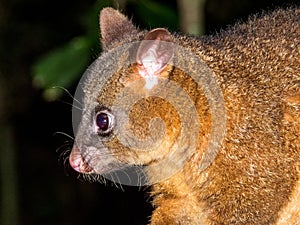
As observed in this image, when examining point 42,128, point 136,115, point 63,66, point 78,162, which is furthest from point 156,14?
point 42,128

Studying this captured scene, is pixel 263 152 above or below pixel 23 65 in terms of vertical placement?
below

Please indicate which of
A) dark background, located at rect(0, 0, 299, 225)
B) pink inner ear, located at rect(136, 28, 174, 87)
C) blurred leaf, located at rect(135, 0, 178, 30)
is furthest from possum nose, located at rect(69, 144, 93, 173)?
dark background, located at rect(0, 0, 299, 225)

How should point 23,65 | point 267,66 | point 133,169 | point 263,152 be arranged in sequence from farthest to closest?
point 23,65
point 133,169
point 267,66
point 263,152

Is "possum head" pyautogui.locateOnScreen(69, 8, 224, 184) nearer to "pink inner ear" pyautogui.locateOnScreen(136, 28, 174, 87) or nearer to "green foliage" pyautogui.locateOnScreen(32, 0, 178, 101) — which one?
"pink inner ear" pyautogui.locateOnScreen(136, 28, 174, 87)

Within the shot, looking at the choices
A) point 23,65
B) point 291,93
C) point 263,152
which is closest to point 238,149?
point 263,152

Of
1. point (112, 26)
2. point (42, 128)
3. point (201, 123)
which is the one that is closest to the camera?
point (201, 123)

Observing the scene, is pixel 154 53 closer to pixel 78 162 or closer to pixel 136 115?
pixel 136 115

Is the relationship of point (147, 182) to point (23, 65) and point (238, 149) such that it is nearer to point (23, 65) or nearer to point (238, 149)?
point (238, 149)

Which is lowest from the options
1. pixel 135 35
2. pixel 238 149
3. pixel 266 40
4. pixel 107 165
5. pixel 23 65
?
pixel 107 165
